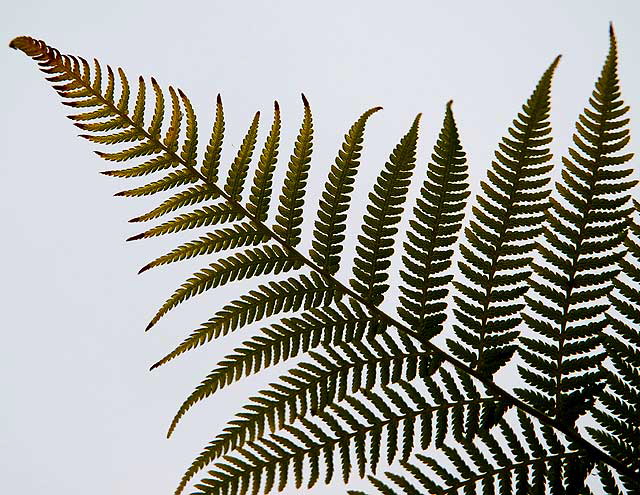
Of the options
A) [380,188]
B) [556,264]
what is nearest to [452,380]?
[556,264]

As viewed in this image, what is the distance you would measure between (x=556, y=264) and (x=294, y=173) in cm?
69

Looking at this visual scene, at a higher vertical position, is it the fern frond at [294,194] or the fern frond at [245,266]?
the fern frond at [294,194]

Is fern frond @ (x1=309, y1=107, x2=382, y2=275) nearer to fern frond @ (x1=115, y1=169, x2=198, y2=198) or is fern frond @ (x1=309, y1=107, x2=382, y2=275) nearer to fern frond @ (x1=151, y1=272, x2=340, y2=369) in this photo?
fern frond @ (x1=151, y1=272, x2=340, y2=369)

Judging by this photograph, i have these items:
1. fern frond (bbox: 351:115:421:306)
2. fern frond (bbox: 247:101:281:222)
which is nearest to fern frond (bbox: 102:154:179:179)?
fern frond (bbox: 247:101:281:222)

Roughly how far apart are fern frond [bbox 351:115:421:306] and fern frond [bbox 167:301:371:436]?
0.26 ft

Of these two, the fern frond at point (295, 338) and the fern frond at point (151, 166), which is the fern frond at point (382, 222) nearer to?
the fern frond at point (295, 338)

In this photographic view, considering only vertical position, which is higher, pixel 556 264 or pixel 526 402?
pixel 556 264

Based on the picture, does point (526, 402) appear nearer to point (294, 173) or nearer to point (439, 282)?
point (439, 282)

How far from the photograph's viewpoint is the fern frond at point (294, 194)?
1.68m

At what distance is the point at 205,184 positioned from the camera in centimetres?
171

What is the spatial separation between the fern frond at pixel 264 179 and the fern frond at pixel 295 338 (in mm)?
306

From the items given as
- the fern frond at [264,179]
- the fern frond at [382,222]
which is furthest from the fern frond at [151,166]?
the fern frond at [382,222]

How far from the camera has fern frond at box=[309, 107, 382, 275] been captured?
1637 mm

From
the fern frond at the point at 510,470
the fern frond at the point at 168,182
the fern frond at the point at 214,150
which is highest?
the fern frond at the point at 214,150
